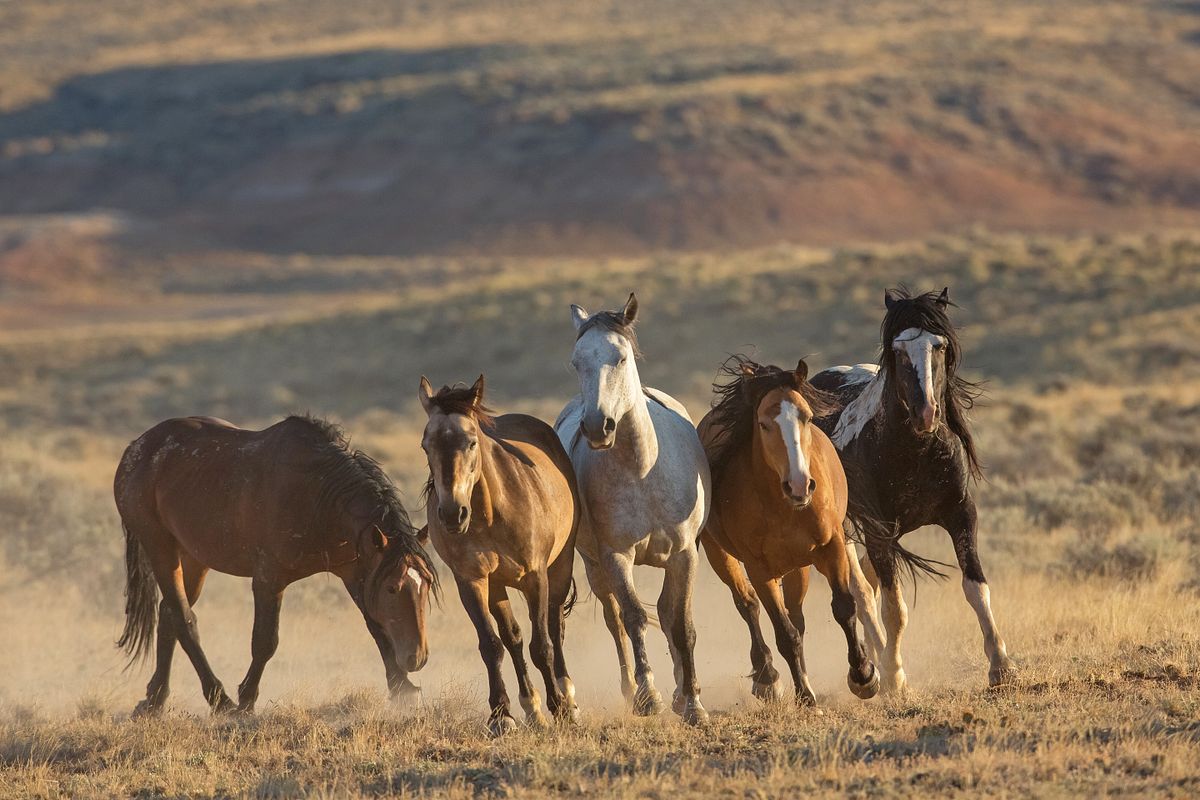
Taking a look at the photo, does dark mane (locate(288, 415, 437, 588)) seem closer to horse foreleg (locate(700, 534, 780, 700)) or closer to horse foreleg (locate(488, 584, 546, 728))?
horse foreleg (locate(488, 584, 546, 728))

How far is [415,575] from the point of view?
26.8ft

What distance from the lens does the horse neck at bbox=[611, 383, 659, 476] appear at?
749cm

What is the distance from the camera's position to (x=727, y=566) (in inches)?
320

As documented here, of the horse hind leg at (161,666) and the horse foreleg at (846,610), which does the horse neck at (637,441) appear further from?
the horse hind leg at (161,666)

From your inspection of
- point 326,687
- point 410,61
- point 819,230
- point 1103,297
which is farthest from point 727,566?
point 410,61

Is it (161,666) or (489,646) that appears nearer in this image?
(489,646)

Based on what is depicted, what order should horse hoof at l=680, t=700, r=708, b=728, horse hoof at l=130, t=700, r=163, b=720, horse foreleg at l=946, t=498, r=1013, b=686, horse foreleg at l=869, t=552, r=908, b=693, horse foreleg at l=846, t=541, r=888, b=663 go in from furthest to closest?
horse hoof at l=130, t=700, r=163, b=720 → horse foreleg at l=846, t=541, r=888, b=663 → horse foreleg at l=869, t=552, r=908, b=693 → horse foreleg at l=946, t=498, r=1013, b=686 → horse hoof at l=680, t=700, r=708, b=728

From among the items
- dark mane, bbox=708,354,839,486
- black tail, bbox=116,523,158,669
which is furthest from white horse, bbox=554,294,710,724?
black tail, bbox=116,523,158,669

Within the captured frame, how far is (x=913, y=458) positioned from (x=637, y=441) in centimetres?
157

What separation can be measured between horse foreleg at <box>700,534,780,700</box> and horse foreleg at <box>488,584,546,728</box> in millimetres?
1186

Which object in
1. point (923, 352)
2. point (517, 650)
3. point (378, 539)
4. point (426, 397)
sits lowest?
point (517, 650)

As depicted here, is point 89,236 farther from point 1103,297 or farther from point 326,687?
point 326,687

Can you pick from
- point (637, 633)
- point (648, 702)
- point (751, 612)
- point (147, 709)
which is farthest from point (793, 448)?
point (147, 709)

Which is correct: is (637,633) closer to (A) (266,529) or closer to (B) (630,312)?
(B) (630,312)
